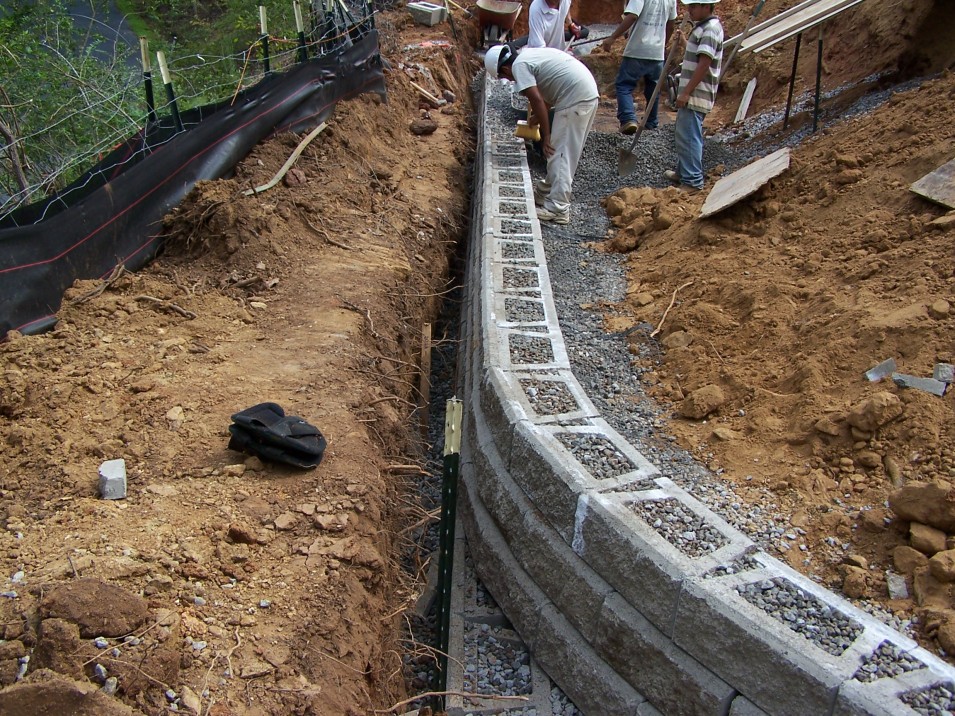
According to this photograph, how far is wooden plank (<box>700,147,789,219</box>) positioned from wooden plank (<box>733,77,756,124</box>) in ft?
11.6

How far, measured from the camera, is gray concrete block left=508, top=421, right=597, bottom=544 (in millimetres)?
3207

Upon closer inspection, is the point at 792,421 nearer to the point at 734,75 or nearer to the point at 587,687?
the point at 587,687

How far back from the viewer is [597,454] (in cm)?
342

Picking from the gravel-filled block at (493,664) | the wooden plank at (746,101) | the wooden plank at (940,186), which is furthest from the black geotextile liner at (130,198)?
the wooden plank at (746,101)

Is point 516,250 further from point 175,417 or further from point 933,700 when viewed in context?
point 933,700

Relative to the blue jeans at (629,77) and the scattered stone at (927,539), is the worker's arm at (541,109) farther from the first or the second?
the scattered stone at (927,539)

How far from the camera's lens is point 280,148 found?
6504mm

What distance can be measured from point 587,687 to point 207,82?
882 centimetres

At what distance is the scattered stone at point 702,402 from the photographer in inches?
160

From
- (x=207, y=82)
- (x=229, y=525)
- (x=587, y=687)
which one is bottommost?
(x=587, y=687)

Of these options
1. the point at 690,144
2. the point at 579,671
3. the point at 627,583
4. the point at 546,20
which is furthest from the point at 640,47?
the point at 579,671

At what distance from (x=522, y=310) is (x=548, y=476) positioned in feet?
5.64

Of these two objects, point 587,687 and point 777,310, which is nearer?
Answer: point 587,687

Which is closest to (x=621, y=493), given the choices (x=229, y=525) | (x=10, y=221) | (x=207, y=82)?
(x=229, y=525)
